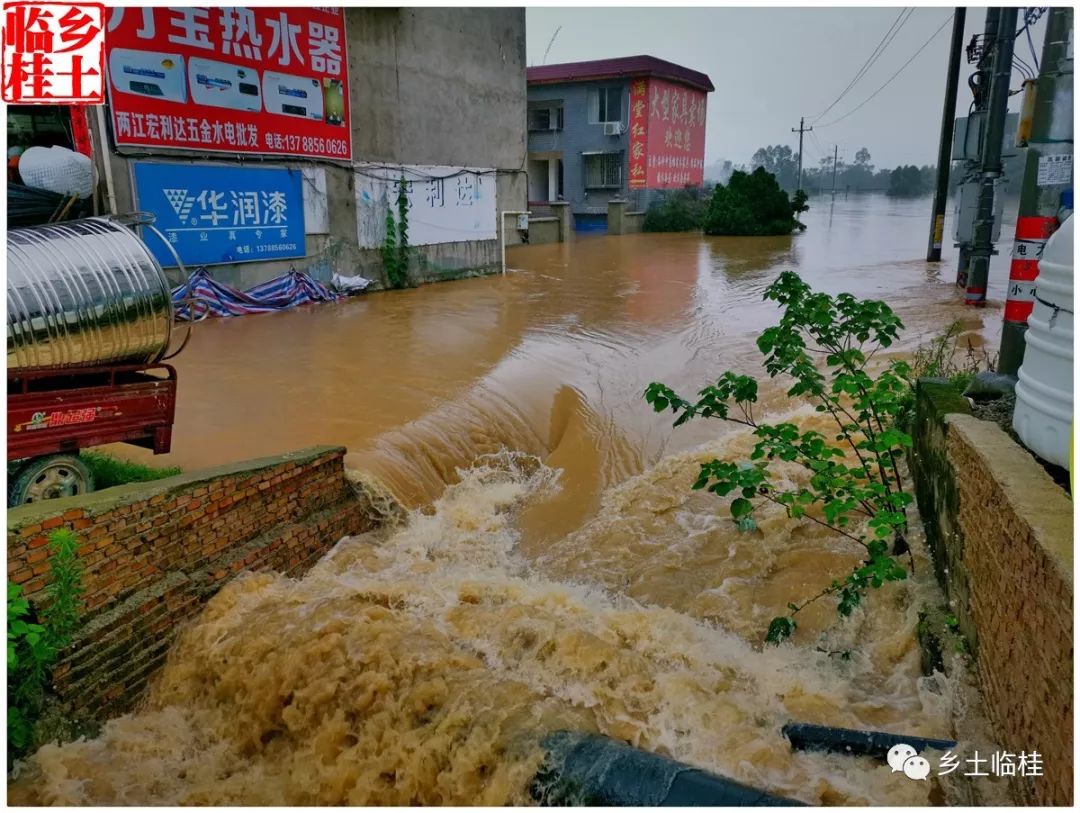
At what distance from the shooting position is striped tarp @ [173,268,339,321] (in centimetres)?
1140

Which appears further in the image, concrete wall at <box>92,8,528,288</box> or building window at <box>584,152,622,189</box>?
building window at <box>584,152,622,189</box>

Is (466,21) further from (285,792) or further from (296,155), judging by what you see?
(285,792)

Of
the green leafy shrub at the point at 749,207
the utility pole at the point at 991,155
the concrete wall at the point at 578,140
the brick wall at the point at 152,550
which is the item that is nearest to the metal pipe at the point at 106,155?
the brick wall at the point at 152,550

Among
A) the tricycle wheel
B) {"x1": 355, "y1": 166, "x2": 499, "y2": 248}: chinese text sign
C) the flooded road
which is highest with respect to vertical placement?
{"x1": 355, "y1": 166, "x2": 499, "y2": 248}: chinese text sign

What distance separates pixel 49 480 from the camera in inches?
185

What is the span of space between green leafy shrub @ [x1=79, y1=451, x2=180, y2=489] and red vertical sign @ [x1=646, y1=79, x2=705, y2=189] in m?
29.4

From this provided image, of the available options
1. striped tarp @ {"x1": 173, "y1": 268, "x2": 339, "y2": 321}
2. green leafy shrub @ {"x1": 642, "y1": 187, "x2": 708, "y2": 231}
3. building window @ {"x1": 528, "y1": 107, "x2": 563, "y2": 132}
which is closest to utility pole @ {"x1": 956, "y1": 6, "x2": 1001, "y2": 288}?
striped tarp @ {"x1": 173, "y1": 268, "x2": 339, "y2": 321}

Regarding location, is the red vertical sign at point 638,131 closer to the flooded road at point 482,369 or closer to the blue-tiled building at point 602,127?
the blue-tiled building at point 602,127

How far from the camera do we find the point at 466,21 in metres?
16.5

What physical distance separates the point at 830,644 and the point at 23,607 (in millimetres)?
4301

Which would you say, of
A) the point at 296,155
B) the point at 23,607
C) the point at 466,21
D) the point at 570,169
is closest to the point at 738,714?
the point at 23,607

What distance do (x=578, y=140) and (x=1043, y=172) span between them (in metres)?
28.9

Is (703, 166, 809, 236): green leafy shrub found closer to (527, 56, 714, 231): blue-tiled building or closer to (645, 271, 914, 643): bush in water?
(527, 56, 714, 231): blue-tiled building

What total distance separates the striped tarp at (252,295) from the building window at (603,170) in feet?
69.1
